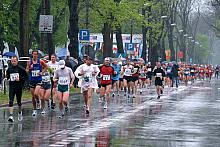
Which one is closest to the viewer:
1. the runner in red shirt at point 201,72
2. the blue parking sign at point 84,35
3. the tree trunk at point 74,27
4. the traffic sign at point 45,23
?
the traffic sign at point 45,23

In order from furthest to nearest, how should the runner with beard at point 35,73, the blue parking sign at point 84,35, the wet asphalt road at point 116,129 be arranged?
1. the blue parking sign at point 84,35
2. the runner with beard at point 35,73
3. the wet asphalt road at point 116,129

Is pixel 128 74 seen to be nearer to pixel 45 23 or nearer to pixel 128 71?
pixel 128 71

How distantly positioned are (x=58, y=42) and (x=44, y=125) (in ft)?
143

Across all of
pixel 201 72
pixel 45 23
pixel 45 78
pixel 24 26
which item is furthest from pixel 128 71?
pixel 201 72

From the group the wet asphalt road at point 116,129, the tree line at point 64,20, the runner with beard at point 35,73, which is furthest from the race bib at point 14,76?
the tree line at point 64,20

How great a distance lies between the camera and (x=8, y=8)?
48.1m

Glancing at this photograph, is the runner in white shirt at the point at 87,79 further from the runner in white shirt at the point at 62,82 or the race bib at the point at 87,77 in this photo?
the runner in white shirt at the point at 62,82

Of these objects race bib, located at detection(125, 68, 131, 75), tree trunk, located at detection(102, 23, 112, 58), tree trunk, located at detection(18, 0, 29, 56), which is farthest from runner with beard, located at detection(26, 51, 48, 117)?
tree trunk, located at detection(102, 23, 112, 58)

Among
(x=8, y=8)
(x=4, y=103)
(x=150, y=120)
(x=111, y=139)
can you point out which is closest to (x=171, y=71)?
(x=8, y=8)

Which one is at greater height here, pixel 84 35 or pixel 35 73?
pixel 84 35

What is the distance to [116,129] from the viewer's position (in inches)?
647

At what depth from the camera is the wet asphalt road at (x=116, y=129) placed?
538 inches

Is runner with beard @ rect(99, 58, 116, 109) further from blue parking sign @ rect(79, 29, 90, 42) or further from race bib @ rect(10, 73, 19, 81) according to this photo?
blue parking sign @ rect(79, 29, 90, 42)

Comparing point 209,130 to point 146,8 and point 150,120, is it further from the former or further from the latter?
point 146,8
